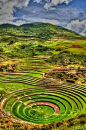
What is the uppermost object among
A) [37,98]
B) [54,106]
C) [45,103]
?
[37,98]

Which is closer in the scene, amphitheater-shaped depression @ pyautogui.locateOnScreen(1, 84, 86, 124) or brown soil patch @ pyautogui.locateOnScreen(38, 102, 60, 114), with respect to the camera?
amphitheater-shaped depression @ pyautogui.locateOnScreen(1, 84, 86, 124)

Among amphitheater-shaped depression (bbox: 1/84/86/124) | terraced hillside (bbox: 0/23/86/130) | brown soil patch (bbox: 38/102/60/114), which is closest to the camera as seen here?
terraced hillside (bbox: 0/23/86/130)

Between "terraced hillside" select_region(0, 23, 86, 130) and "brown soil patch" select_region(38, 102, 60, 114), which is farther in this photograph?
"brown soil patch" select_region(38, 102, 60, 114)

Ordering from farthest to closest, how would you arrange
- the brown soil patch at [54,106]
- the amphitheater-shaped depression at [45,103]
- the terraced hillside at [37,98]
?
the brown soil patch at [54,106] < the amphitheater-shaped depression at [45,103] < the terraced hillside at [37,98]

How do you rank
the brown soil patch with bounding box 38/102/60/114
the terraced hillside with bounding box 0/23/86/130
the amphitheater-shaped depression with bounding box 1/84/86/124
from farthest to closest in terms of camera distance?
the brown soil patch with bounding box 38/102/60/114 → the amphitheater-shaped depression with bounding box 1/84/86/124 → the terraced hillside with bounding box 0/23/86/130

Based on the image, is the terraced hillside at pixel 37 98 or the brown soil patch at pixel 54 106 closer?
the terraced hillside at pixel 37 98

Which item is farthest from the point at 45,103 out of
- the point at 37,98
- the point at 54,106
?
the point at 37,98

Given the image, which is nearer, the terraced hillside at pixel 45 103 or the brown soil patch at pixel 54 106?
the terraced hillside at pixel 45 103

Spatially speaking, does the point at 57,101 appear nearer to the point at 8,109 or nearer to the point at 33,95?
the point at 33,95

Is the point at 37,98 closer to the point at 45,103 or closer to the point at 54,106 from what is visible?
the point at 45,103

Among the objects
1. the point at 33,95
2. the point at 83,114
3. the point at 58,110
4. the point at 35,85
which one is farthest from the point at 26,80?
the point at 83,114

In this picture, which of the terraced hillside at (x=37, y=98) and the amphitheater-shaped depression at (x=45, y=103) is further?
the amphitheater-shaped depression at (x=45, y=103)

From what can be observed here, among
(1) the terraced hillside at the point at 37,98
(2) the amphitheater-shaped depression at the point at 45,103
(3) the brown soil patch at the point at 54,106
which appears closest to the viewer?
(1) the terraced hillside at the point at 37,98
